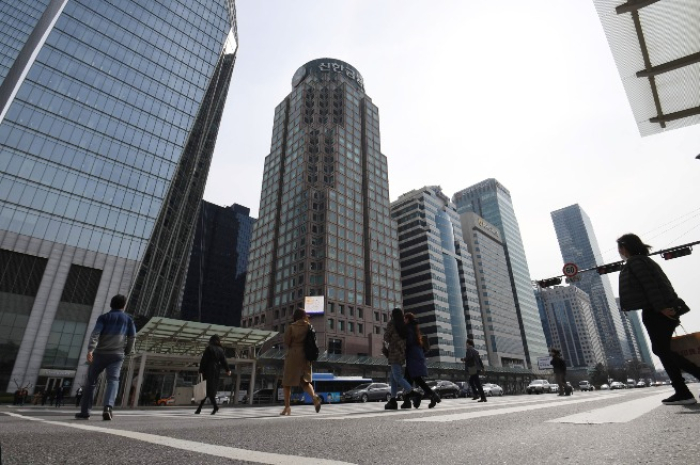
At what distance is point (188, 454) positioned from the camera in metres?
1.93

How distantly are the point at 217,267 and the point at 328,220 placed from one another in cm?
7095

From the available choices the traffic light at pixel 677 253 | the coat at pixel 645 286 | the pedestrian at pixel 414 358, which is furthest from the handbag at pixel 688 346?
the traffic light at pixel 677 253

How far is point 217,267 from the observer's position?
421 ft

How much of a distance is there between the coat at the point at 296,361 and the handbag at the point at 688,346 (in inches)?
187

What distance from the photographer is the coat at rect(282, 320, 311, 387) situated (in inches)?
227

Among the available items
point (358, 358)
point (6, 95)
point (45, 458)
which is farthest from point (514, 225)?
point (45, 458)

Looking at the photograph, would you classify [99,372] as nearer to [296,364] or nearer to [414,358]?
[296,364]

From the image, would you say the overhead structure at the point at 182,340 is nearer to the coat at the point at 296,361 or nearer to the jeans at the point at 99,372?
the jeans at the point at 99,372

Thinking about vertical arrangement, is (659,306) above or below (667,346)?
above

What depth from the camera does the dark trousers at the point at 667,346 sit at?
12.6 feet

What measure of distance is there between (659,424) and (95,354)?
6940 mm

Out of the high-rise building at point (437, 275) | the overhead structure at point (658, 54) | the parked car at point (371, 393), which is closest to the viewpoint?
the overhead structure at point (658, 54)

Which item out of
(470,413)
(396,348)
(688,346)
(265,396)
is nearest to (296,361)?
(396,348)

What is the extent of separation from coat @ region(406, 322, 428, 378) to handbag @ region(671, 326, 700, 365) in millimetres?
3677
